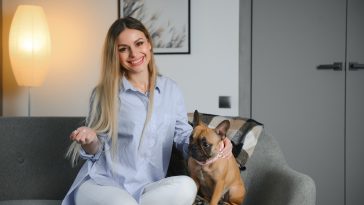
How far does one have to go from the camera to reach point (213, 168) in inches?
75.5

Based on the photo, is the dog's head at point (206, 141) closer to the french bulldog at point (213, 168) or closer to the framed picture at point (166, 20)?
the french bulldog at point (213, 168)

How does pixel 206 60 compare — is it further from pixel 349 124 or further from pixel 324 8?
pixel 349 124

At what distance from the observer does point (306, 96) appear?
338 cm

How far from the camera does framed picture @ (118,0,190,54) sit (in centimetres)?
327

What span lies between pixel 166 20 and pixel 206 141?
1.61m

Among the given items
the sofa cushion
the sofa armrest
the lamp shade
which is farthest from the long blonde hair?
the lamp shade

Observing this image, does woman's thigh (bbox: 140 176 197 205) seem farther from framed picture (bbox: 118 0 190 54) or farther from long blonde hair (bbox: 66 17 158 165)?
framed picture (bbox: 118 0 190 54)

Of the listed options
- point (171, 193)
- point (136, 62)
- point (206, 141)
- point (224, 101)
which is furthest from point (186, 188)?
point (224, 101)

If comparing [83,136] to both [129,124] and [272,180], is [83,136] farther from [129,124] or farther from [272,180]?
[272,180]

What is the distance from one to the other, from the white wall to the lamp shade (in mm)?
400

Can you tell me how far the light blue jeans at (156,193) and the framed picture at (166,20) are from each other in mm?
1600

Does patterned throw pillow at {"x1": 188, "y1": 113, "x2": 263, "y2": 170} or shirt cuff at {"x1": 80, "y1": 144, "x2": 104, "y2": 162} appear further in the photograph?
patterned throw pillow at {"x1": 188, "y1": 113, "x2": 263, "y2": 170}

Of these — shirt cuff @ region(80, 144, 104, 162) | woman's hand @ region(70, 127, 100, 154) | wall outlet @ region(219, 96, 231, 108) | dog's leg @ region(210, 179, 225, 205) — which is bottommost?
dog's leg @ region(210, 179, 225, 205)

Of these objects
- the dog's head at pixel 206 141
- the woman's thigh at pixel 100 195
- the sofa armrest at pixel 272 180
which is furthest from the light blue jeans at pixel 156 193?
the sofa armrest at pixel 272 180
